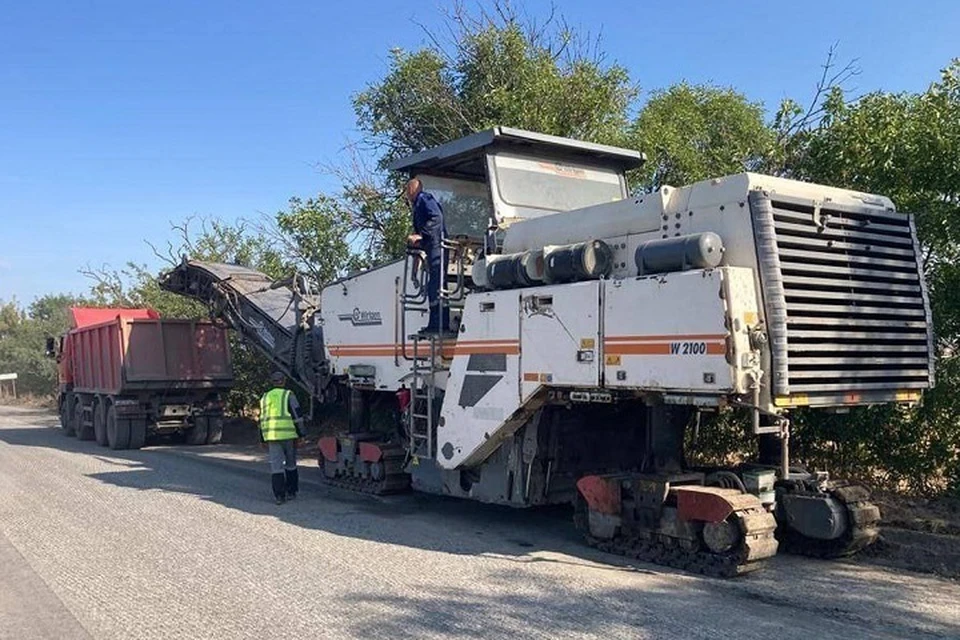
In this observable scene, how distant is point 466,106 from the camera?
15.0 meters

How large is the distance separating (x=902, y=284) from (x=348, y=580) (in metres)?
4.70

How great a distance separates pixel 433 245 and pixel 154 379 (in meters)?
9.26

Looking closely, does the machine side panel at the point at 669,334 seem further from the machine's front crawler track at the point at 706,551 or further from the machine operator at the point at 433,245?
the machine operator at the point at 433,245

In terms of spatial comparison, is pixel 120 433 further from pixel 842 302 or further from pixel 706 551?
pixel 842 302

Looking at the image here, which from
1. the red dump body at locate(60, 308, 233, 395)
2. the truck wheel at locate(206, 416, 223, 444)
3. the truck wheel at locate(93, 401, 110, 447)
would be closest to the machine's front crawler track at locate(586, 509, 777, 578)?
the red dump body at locate(60, 308, 233, 395)

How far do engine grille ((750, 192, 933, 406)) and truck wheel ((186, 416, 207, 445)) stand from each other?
1269 centimetres

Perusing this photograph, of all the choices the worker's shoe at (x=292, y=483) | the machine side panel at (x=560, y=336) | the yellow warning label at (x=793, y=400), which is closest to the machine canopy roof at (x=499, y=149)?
the machine side panel at (x=560, y=336)

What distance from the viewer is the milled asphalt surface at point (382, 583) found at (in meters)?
5.09

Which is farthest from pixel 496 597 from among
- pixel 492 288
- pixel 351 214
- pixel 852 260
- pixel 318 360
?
pixel 351 214

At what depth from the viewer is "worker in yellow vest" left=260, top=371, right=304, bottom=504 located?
948 cm

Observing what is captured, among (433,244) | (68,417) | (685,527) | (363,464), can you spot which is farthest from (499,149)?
(68,417)

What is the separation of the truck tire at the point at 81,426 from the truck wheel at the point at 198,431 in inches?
99.9

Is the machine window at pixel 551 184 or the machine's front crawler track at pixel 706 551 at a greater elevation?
the machine window at pixel 551 184

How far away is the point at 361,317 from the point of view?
9.76 metres
